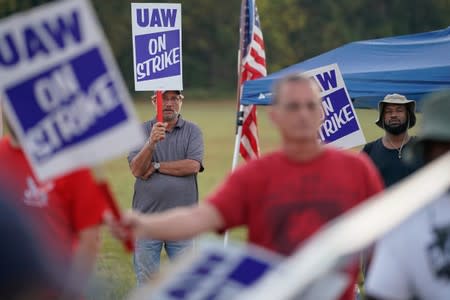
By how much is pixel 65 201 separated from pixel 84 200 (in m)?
0.16

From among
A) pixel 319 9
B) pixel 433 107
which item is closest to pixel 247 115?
pixel 433 107

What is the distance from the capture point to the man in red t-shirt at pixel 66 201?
542cm

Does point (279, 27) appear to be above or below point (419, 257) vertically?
below

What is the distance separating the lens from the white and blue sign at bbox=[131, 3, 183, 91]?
11.0 meters

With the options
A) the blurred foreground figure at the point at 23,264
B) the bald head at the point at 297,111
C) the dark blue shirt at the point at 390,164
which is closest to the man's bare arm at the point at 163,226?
the bald head at the point at 297,111

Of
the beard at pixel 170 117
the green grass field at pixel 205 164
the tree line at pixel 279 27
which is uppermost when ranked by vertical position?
the beard at pixel 170 117

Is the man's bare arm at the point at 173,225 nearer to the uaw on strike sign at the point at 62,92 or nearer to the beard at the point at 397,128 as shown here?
the uaw on strike sign at the point at 62,92

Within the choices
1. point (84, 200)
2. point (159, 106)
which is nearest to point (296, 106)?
point (84, 200)

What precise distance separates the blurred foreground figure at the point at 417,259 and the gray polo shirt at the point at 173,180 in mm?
6376

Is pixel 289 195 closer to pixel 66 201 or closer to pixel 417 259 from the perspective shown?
pixel 66 201

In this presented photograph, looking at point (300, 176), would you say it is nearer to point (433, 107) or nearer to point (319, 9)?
point (433, 107)

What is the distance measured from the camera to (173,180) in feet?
35.1

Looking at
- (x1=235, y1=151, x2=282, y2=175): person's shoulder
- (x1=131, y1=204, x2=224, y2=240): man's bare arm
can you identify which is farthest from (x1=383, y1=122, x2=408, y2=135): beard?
(x1=131, y1=204, x2=224, y2=240): man's bare arm

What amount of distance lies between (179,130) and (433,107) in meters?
6.30
